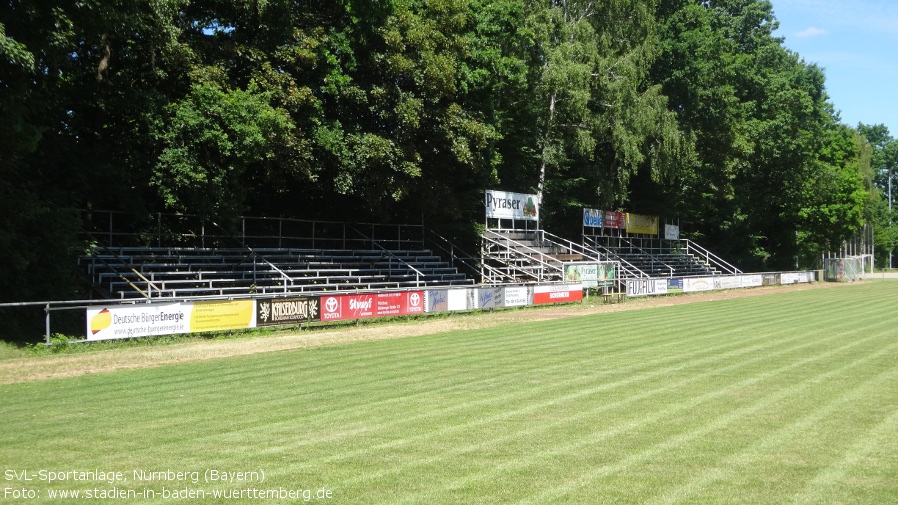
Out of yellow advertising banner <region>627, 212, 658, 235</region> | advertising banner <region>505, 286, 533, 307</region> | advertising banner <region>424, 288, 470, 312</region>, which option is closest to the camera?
advertising banner <region>424, 288, 470, 312</region>

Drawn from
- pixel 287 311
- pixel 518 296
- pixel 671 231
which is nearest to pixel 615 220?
pixel 671 231

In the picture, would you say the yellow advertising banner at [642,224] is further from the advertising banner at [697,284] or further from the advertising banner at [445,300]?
the advertising banner at [445,300]

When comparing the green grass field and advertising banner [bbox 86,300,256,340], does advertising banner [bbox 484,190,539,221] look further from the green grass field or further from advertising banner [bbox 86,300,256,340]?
the green grass field

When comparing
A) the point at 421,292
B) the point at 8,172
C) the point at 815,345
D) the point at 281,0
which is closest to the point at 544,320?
the point at 421,292

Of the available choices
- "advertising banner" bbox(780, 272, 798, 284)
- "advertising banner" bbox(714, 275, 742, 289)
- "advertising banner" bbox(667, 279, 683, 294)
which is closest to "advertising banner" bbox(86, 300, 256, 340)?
"advertising banner" bbox(667, 279, 683, 294)

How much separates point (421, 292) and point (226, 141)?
30.8ft

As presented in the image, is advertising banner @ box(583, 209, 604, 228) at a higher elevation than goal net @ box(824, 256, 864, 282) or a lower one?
higher

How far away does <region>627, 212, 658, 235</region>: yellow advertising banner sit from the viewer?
56.2 metres

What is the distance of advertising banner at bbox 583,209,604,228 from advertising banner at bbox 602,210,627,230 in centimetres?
85

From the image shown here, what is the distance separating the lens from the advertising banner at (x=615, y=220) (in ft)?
174

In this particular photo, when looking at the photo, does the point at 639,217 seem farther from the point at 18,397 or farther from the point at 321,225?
the point at 18,397

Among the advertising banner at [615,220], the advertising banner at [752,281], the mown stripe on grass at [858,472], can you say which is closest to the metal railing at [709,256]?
the advertising banner at [752,281]

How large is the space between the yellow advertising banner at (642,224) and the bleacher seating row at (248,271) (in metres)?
21.5

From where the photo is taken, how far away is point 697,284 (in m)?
50.0
